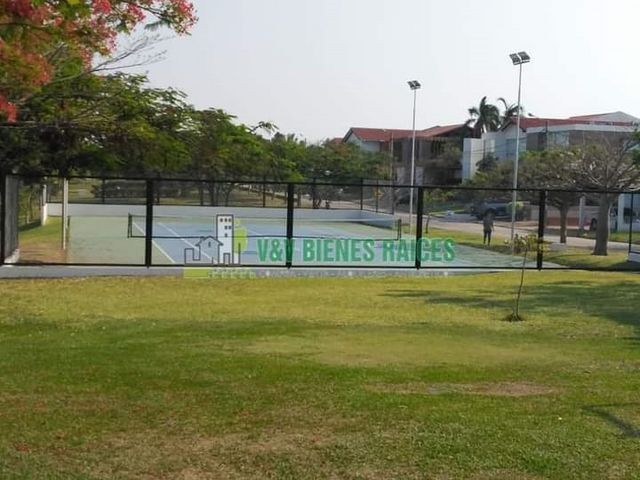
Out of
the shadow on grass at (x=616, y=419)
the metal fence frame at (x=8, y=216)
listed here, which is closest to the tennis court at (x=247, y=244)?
the metal fence frame at (x=8, y=216)

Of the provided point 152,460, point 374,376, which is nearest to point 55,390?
point 152,460

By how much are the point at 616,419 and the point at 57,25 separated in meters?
6.33

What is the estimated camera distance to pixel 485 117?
95.9 meters

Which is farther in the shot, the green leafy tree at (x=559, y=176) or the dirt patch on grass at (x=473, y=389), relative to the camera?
the green leafy tree at (x=559, y=176)

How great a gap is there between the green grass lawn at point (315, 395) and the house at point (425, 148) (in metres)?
56.8

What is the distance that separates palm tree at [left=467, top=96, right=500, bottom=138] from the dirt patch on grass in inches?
3575

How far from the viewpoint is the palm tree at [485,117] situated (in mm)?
95875

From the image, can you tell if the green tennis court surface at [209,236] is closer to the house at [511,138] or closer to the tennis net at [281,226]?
the tennis net at [281,226]

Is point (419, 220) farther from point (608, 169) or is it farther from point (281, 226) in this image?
point (281, 226)

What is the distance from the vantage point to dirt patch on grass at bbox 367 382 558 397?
6.73 m

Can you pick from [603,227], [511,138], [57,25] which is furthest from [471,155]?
[57,25]

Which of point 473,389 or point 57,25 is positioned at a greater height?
point 57,25

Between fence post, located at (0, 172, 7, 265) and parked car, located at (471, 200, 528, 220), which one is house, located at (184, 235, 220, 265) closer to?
fence post, located at (0, 172, 7, 265)

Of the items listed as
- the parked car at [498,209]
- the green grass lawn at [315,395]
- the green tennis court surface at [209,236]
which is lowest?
the green tennis court surface at [209,236]
